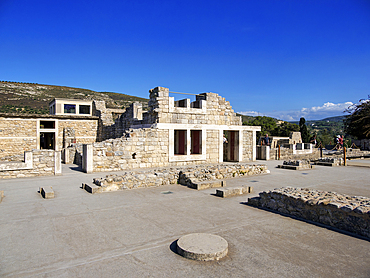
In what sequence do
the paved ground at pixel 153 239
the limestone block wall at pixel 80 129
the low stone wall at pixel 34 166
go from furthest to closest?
1. the limestone block wall at pixel 80 129
2. the low stone wall at pixel 34 166
3. the paved ground at pixel 153 239

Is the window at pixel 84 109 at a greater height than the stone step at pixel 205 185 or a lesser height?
greater

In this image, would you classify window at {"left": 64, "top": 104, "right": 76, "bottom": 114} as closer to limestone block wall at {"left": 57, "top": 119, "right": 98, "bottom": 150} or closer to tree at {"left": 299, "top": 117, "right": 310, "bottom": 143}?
limestone block wall at {"left": 57, "top": 119, "right": 98, "bottom": 150}

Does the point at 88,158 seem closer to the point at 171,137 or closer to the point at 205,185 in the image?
the point at 171,137

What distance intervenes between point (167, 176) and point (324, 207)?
6.35m

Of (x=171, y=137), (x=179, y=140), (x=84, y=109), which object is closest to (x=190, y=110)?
(x=171, y=137)

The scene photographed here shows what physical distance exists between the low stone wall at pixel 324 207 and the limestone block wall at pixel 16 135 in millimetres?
22128

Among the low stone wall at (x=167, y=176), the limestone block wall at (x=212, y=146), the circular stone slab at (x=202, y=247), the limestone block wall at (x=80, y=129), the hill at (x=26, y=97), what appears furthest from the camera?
the hill at (x=26, y=97)

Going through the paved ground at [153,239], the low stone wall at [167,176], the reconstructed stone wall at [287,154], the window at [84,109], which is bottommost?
the paved ground at [153,239]

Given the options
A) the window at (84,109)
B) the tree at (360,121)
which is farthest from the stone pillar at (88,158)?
the tree at (360,121)

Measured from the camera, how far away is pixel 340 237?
502 cm

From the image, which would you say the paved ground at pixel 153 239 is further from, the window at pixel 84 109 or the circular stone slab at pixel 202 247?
the window at pixel 84 109

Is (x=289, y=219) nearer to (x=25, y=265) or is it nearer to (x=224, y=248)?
(x=224, y=248)

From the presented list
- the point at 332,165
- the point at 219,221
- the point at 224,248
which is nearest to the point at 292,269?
the point at 224,248

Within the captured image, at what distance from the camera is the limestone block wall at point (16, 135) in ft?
71.3
